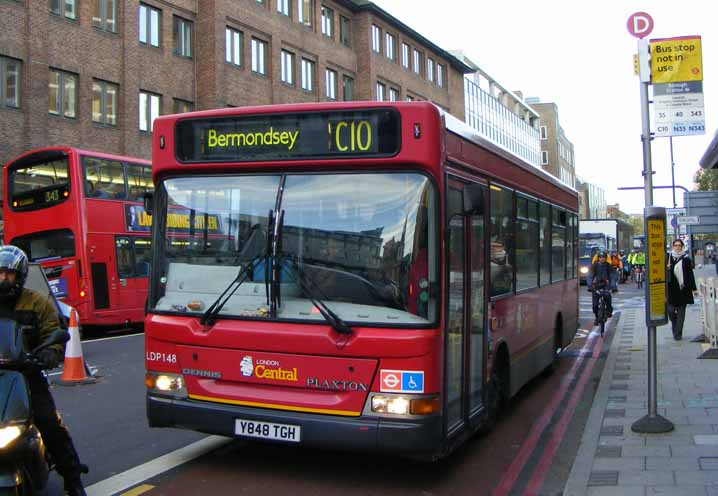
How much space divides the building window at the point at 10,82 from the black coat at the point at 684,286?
70.6 ft

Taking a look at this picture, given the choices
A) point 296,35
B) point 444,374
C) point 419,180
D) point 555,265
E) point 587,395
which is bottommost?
point 587,395

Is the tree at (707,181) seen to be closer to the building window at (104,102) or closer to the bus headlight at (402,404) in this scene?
the building window at (104,102)

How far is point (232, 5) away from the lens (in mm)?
36500

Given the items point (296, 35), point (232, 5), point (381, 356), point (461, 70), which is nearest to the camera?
point (381, 356)

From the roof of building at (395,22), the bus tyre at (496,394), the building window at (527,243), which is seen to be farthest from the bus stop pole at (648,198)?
the roof of building at (395,22)

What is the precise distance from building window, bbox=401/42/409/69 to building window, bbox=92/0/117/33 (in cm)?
2603

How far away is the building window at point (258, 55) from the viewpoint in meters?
38.4

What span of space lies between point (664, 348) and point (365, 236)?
9873 millimetres

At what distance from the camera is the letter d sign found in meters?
7.09

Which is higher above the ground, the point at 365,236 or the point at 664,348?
the point at 365,236

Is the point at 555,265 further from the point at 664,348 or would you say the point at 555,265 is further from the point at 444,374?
the point at 444,374

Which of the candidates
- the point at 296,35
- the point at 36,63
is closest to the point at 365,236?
the point at 36,63

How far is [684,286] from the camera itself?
1377 centimetres

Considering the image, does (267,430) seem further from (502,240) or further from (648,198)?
(648,198)
